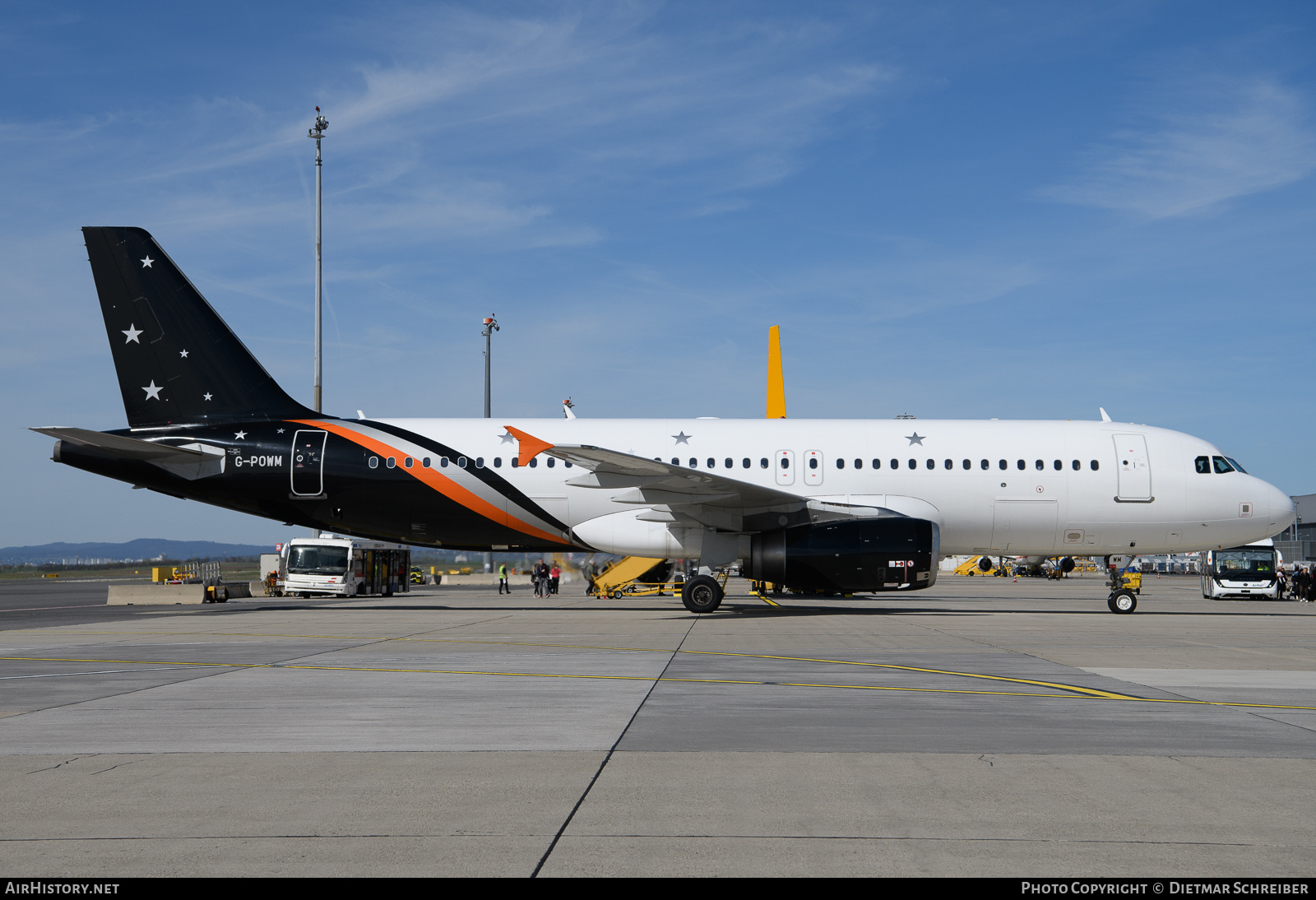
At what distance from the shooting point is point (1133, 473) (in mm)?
22453

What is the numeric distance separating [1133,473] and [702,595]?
997 cm

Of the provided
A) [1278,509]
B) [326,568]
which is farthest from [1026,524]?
[326,568]

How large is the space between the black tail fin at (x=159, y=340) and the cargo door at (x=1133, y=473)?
18.9 metres

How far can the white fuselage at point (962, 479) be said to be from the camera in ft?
72.6

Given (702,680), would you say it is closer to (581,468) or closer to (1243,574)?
(581,468)

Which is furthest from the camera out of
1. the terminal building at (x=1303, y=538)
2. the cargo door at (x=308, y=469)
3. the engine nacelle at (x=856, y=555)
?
the terminal building at (x=1303, y=538)

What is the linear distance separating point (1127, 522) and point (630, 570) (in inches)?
622

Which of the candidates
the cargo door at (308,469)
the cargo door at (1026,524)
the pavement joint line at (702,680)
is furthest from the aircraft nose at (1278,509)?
the cargo door at (308,469)

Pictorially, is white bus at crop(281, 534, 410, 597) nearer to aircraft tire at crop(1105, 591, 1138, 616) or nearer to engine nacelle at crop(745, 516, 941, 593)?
engine nacelle at crop(745, 516, 941, 593)

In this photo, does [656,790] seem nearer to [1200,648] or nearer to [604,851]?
[604,851]

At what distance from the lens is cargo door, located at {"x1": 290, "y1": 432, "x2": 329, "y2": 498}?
72.7ft

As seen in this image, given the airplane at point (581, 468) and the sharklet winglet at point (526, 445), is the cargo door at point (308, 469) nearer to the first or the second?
the airplane at point (581, 468)
